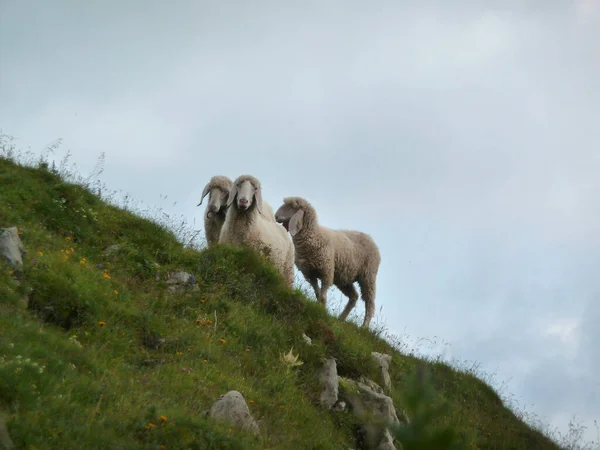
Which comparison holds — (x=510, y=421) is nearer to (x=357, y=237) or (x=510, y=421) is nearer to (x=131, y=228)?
(x=357, y=237)

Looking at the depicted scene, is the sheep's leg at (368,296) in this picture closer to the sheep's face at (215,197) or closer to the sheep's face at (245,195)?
the sheep's face at (215,197)

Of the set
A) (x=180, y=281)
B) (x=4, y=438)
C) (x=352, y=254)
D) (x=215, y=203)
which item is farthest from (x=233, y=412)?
(x=352, y=254)

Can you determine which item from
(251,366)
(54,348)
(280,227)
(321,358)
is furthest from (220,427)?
(280,227)

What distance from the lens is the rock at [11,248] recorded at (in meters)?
7.95

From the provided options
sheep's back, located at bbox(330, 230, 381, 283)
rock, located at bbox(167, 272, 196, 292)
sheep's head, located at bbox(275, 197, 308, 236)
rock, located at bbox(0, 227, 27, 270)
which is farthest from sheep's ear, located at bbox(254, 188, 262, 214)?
rock, located at bbox(0, 227, 27, 270)

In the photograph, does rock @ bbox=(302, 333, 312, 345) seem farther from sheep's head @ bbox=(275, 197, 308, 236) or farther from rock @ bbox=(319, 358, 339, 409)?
sheep's head @ bbox=(275, 197, 308, 236)

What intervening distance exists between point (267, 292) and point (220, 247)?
108 centimetres

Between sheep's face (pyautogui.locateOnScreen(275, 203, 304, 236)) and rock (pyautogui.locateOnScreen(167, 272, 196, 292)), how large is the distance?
4.38 metres

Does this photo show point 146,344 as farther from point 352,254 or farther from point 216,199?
point 352,254

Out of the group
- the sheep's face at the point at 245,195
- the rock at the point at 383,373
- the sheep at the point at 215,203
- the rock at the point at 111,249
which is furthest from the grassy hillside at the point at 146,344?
the sheep at the point at 215,203

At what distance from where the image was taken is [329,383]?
962 cm

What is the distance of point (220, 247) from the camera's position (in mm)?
11523

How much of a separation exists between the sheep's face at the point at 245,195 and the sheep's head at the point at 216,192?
1.13 m

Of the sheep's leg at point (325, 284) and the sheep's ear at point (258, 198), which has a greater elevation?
the sheep's ear at point (258, 198)
